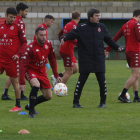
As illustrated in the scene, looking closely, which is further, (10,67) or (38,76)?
(10,67)

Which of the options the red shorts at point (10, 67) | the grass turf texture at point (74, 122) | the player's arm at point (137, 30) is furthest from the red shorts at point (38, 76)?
the player's arm at point (137, 30)

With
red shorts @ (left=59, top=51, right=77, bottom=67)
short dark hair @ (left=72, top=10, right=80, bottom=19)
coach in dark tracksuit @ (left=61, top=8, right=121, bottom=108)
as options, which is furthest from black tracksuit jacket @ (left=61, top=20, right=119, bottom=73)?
red shorts @ (left=59, top=51, right=77, bottom=67)

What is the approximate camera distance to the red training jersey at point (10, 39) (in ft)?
27.3

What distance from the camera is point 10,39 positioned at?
837cm

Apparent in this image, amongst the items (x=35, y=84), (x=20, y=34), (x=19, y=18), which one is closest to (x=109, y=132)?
(x=35, y=84)

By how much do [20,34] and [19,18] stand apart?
1090 millimetres

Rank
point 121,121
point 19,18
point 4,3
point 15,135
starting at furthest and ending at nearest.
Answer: point 4,3 → point 19,18 → point 121,121 → point 15,135

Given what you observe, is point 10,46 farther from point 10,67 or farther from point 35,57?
point 35,57

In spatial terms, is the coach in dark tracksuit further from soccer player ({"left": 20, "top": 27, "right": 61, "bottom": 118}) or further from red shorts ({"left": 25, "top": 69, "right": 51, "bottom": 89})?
red shorts ({"left": 25, "top": 69, "right": 51, "bottom": 89})

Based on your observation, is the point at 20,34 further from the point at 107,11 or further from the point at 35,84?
the point at 107,11

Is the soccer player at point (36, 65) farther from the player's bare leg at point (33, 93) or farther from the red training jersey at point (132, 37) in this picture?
the red training jersey at point (132, 37)

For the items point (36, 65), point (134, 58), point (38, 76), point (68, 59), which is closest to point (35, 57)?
point (36, 65)

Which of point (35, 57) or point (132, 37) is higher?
point (132, 37)

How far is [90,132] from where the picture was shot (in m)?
6.07
